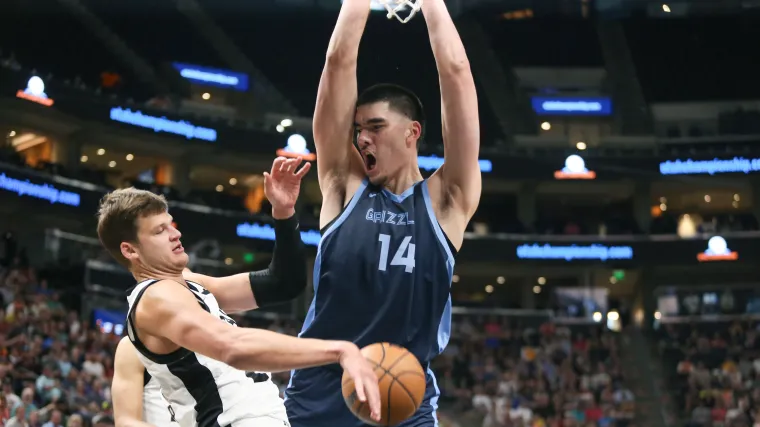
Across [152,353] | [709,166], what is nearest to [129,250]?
[152,353]

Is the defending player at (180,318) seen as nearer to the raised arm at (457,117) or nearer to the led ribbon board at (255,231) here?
the raised arm at (457,117)

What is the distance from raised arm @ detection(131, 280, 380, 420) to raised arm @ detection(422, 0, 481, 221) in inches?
55.4

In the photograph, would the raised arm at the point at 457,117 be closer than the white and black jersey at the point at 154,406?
→ Yes

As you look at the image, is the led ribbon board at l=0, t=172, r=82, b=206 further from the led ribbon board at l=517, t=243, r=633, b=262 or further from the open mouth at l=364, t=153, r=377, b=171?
the open mouth at l=364, t=153, r=377, b=171

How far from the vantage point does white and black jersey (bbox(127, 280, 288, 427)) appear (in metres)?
5.05

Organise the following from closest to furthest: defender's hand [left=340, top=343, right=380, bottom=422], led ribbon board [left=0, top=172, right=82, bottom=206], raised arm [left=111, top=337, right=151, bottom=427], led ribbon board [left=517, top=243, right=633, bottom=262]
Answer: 1. defender's hand [left=340, top=343, right=380, bottom=422]
2. raised arm [left=111, top=337, right=151, bottom=427]
3. led ribbon board [left=0, top=172, right=82, bottom=206]
4. led ribbon board [left=517, top=243, right=633, bottom=262]

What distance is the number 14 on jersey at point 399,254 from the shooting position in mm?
5023

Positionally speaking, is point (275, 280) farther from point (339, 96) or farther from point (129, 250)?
point (339, 96)

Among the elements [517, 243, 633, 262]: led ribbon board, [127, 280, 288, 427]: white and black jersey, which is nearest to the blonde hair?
[127, 280, 288, 427]: white and black jersey

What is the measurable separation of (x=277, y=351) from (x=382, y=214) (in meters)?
1.20

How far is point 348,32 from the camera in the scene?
5164 millimetres

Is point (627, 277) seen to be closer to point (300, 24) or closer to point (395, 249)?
point (300, 24)

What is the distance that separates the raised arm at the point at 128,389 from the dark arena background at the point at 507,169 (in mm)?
15175

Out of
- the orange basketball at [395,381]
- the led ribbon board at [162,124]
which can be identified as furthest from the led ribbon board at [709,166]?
the orange basketball at [395,381]
